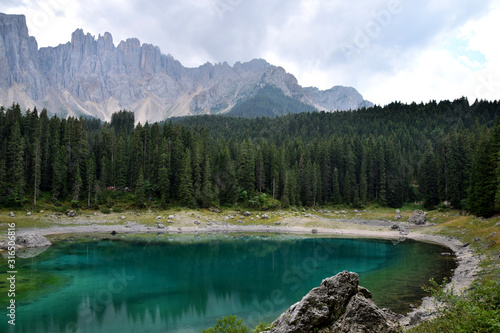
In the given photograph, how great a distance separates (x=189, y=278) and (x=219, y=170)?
5546 cm

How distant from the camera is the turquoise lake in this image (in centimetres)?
2070

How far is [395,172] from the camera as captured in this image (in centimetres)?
9569

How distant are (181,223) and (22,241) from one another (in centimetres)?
2851

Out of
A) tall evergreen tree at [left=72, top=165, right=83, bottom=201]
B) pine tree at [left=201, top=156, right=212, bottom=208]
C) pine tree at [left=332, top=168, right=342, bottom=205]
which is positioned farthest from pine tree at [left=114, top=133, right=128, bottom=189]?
pine tree at [left=332, top=168, right=342, bottom=205]

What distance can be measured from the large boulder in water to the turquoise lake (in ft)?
37.1

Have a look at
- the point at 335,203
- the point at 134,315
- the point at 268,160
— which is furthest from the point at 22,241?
the point at 335,203

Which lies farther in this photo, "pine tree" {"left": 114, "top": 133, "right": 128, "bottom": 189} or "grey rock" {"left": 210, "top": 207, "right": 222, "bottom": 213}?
"pine tree" {"left": 114, "top": 133, "right": 128, "bottom": 189}

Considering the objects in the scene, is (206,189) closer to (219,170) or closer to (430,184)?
(219,170)

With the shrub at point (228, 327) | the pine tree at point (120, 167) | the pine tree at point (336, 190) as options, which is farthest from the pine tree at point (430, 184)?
the shrub at point (228, 327)

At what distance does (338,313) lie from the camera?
9703 mm

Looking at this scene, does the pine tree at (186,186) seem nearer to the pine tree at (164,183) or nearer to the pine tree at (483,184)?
the pine tree at (164,183)

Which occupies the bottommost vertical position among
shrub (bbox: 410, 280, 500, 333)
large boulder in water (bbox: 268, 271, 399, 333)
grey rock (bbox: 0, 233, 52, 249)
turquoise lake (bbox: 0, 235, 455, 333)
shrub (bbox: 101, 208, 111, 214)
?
turquoise lake (bbox: 0, 235, 455, 333)

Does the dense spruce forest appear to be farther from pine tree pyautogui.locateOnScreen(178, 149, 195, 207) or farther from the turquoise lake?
the turquoise lake

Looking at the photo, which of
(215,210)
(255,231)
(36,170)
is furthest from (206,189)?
(36,170)
